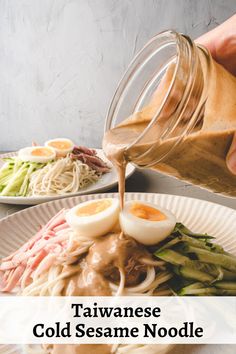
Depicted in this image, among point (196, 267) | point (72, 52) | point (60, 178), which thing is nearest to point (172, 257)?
point (196, 267)

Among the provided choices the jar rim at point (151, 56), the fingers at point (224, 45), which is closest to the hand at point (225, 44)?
the fingers at point (224, 45)

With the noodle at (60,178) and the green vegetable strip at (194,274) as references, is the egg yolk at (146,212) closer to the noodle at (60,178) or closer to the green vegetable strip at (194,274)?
the green vegetable strip at (194,274)

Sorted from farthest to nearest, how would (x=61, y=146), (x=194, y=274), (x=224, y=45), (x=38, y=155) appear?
1. (x=61, y=146)
2. (x=38, y=155)
3. (x=224, y=45)
4. (x=194, y=274)

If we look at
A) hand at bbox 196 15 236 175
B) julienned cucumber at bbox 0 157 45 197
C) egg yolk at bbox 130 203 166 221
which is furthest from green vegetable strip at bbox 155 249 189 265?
julienned cucumber at bbox 0 157 45 197

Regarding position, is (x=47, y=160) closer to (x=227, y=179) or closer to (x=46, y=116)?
(x=46, y=116)

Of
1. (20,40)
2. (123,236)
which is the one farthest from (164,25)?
(123,236)

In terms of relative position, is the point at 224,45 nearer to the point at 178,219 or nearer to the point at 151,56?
the point at 151,56
